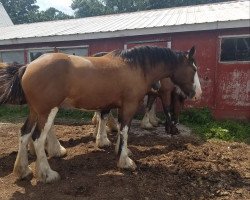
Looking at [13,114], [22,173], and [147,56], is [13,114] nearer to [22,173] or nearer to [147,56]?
[22,173]

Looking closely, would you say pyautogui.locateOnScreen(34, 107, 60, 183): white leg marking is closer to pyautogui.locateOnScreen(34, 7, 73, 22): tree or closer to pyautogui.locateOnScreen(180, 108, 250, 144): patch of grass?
pyautogui.locateOnScreen(180, 108, 250, 144): patch of grass

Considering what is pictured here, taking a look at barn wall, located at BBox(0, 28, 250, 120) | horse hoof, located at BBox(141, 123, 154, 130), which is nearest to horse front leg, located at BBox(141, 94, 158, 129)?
horse hoof, located at BBox(141, 123, 154, 130)

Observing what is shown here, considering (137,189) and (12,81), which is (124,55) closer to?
(12,81)

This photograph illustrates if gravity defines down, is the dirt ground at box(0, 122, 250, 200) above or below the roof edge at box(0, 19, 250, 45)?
below

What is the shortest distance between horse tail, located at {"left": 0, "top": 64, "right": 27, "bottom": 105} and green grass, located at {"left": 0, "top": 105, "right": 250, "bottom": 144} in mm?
4915

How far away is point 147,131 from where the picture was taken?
8.77 metres

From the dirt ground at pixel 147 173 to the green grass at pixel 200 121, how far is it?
724mm

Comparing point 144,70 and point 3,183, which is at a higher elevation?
point 144,70

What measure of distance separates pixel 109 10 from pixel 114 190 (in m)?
39.4

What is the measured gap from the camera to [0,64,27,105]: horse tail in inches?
207

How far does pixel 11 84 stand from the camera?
5.28m

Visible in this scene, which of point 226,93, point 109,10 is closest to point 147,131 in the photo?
point 226,93

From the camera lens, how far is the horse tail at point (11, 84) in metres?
5.27

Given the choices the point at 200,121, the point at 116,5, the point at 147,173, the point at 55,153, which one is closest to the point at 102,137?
the point at 55,153
